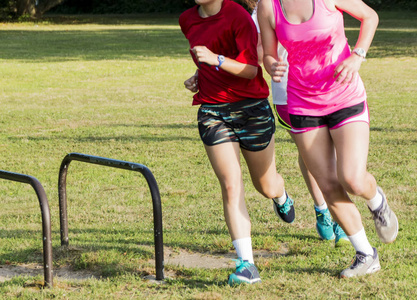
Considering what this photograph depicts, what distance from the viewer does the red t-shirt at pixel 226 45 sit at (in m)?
4.33

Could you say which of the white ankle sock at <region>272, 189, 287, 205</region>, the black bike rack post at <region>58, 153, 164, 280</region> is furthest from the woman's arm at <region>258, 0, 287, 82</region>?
the white ankle sock at <region>272, 189, 287, 205</region>

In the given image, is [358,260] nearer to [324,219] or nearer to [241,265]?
[241,265]

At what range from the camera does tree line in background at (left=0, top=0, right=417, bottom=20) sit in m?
50.1

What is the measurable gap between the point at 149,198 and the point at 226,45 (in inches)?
129

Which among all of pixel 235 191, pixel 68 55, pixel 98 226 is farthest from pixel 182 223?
pixel 68 55

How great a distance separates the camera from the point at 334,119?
13.5ft

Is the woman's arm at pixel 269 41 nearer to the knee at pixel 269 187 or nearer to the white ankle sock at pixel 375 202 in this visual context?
the knee at pixel 269 187

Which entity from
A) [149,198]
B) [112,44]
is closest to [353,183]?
[149,198]

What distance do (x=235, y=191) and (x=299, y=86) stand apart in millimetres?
828

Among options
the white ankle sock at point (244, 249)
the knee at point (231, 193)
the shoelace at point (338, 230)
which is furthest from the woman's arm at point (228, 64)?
the shoelace at point (338, 230)

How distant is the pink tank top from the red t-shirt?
0.87 feet

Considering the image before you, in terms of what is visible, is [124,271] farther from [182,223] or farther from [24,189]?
[24,189]

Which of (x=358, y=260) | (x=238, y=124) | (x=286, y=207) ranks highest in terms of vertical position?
(x=238, y=124)

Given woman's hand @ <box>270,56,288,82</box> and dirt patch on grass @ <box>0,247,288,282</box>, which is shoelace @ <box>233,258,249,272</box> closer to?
dirt patch on grass @ <box>0,247,288,282</box>
